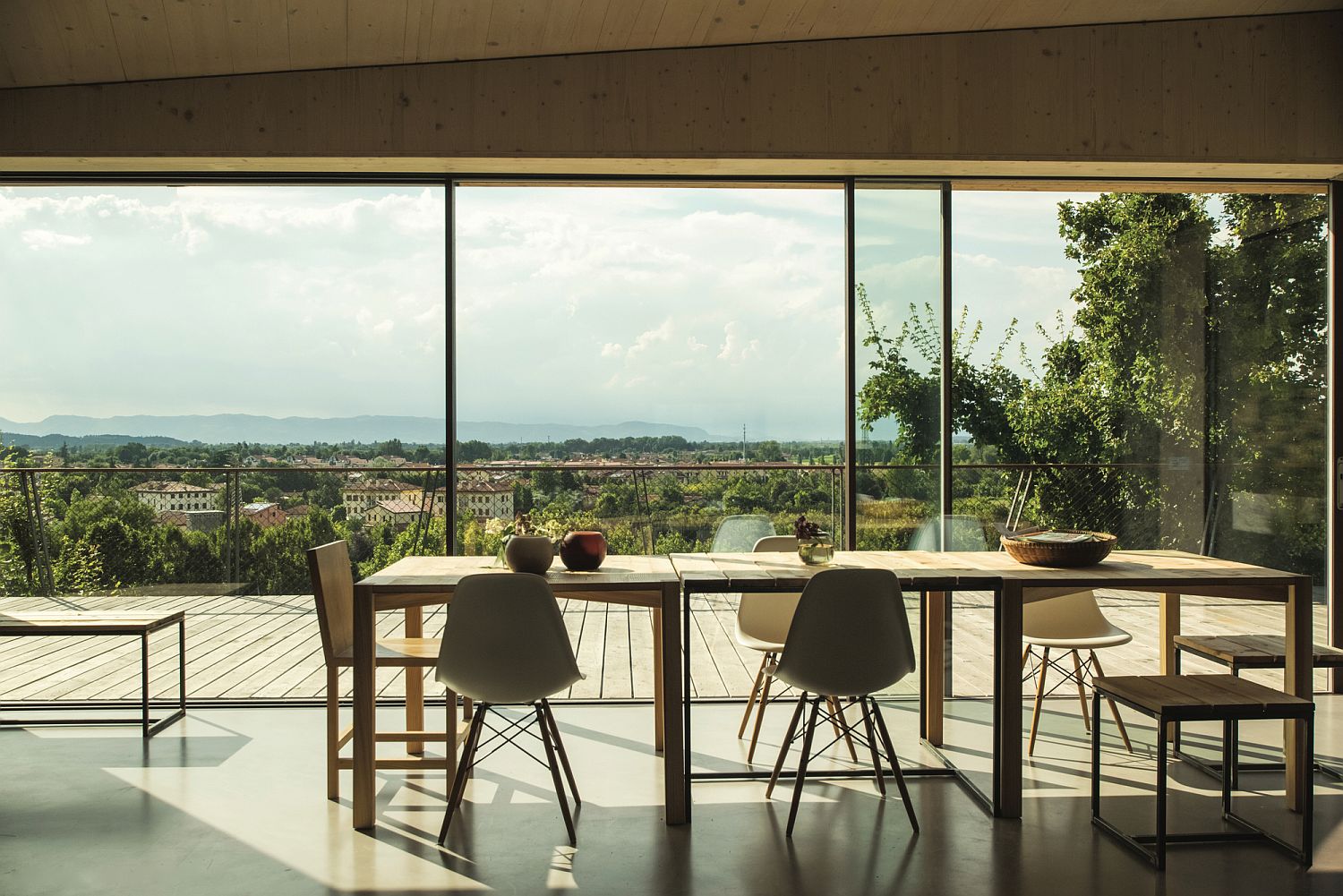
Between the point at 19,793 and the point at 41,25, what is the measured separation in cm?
290

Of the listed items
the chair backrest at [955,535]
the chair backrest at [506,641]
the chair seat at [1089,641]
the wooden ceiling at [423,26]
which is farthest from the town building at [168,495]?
the chair seat at [1089,641]

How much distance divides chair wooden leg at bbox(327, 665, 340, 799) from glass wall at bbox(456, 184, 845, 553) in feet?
4.14

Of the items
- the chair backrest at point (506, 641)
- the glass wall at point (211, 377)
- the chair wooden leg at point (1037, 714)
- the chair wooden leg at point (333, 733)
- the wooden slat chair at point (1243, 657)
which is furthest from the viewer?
the glass wall at point (211, 377)

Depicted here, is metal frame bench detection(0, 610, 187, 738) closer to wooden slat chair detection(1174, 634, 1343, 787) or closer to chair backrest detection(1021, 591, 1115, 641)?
chair backrest detection(1021, 591, 1115, 641)

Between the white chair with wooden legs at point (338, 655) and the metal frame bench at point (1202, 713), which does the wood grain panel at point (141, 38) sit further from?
the metal frame bench at point (1202, 713)

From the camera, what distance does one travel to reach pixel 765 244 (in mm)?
4883

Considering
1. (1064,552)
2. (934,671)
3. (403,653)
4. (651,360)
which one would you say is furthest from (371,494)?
(1064,552)

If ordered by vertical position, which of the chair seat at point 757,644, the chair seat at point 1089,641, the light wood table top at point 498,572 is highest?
the light wood table top at point 498,572

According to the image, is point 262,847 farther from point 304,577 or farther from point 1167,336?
point 1167,336

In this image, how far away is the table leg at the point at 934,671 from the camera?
3955mm

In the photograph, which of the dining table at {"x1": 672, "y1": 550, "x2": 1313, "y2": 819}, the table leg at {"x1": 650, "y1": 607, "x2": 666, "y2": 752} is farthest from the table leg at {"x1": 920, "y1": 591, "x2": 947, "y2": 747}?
the table leg at {"x1": 650, "y1": 607, "x2": 666, "y2": 752}

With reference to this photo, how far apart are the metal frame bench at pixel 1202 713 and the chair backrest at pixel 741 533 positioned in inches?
68.1

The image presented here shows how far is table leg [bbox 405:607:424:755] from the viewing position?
376 centimetres

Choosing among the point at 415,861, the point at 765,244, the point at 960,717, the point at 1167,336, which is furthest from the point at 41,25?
the point at 1167,336
